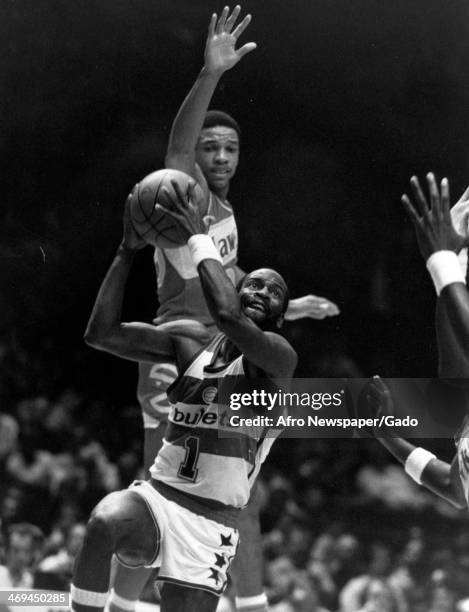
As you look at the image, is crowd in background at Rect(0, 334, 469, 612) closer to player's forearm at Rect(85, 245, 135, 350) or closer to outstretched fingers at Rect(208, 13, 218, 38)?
player's forearm at Rect(85, 245, 135, 350)

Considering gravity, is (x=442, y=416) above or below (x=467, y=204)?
below

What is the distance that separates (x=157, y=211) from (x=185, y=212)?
0.41 feet

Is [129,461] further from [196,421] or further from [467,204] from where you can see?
[467,204]

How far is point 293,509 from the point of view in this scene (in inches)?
209

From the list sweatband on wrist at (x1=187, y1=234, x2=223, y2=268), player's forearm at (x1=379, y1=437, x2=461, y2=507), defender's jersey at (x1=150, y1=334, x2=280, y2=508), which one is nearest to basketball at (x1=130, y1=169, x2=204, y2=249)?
sweatband on wrist at (x1=187, y1=234, x2=223, y2=268)

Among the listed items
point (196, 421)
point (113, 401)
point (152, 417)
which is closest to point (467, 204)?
point (196, 421)

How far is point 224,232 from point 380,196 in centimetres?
91

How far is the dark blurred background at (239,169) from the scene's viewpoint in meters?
5.11

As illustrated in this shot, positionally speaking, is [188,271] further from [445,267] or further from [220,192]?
[445,267]

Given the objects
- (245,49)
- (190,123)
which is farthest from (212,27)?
(190,123)

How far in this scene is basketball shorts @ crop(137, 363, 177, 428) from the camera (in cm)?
481

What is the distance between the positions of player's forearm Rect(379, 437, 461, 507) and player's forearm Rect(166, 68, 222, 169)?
175 cm

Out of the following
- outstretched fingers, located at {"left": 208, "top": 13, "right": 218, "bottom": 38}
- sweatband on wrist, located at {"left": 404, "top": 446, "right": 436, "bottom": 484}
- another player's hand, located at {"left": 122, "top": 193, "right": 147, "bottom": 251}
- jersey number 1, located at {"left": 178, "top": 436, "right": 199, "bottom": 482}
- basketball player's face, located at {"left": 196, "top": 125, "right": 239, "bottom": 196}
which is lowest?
jersey number 1, located at {"left": 178, "top": 436, "right": 199, "bottom": 482}

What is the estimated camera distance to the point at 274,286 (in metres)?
4.09
